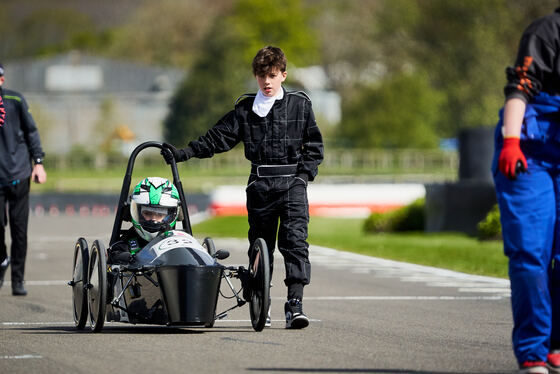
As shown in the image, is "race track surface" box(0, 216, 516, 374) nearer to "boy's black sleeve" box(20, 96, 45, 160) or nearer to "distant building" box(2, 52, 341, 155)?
"boy's black sleeve" box(20, 96, 45, 160)

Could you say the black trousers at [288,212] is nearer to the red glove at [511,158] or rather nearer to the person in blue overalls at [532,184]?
the person in blue overalls at [532,184]

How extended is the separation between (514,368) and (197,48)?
377ft

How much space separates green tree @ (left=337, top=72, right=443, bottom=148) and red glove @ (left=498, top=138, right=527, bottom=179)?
7258cm

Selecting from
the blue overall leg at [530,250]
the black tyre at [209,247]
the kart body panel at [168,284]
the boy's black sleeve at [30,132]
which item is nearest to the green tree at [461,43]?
the boy's black sleeve at [30,132]

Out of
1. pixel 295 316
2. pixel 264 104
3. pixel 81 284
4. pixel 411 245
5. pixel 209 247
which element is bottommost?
pixel 411 245

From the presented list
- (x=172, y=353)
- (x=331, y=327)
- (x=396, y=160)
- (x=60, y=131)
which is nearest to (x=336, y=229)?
(x=331, y=327)

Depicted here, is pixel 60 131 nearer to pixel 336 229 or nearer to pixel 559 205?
pixel 336 229

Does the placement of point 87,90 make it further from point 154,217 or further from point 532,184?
point 532,184

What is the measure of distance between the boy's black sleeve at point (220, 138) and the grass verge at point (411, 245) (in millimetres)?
6208

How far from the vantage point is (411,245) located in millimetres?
20375

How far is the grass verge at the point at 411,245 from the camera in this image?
649 inches

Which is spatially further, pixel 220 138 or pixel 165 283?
pixel 220 138

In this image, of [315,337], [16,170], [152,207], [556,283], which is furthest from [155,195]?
[556,283]

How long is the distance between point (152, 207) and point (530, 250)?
11.8 ft
